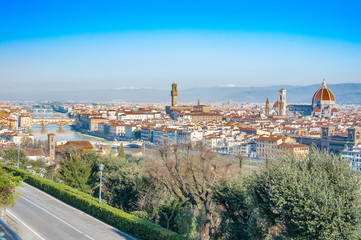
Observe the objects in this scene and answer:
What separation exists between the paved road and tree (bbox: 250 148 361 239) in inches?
96.9

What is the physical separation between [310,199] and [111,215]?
154 inches

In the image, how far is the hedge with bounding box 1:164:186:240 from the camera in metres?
6.56

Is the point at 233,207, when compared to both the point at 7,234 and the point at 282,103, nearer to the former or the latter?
the point at 7,234

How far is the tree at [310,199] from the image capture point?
16.8 ft

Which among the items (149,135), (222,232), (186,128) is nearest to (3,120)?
(149,135)

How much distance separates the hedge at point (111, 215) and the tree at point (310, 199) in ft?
4.57

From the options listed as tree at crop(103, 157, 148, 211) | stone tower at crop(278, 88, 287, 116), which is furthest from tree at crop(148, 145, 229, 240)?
stone tower at crop(278, 88, 287, 116)

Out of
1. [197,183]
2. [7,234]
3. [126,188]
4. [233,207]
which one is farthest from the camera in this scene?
[126,188]

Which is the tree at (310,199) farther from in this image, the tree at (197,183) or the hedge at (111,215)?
the tree at (197,183)

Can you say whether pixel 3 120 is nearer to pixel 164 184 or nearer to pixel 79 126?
pixel 79 126

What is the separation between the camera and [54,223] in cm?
762

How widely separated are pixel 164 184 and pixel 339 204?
492 cm

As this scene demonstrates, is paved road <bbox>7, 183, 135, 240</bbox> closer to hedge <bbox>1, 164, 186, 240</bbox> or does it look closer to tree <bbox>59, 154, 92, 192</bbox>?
hedge <bbox>1, 164, 186, 240</bbox>

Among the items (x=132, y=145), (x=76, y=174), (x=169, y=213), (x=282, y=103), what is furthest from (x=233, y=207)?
(x=282, y=103)
